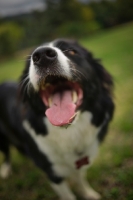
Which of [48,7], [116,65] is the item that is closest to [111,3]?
[116,65]

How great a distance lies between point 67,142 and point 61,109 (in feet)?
1.20

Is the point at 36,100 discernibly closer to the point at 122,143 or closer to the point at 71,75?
the point at 71,75

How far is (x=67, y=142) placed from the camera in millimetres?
1951

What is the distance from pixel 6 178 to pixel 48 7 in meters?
13.6

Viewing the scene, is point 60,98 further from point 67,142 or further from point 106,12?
point 106,12

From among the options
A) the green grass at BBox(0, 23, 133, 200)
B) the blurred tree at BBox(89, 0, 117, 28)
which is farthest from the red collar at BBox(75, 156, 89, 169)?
the blurred tree at BBox(89, 0, 117, 28)

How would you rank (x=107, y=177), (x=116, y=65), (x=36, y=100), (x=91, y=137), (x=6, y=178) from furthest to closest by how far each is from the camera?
(x=116, y=65) → (x=6, y=178) → (x=107, y=177) → (x=91, y=137) → (x=36, y=100)

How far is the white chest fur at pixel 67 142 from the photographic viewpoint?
1922 mm

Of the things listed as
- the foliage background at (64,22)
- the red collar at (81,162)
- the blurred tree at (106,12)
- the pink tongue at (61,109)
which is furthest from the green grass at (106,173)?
the blurred tree at (106,12)

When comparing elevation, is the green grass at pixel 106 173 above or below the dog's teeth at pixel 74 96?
below

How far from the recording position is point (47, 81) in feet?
6.00

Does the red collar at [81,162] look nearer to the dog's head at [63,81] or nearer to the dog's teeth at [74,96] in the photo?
the dog's head at [63,81]

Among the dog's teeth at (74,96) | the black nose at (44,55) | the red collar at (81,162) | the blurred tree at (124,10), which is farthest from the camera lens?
the blurred tree at (124,10)

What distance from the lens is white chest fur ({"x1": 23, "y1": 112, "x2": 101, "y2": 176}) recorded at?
1.92m
